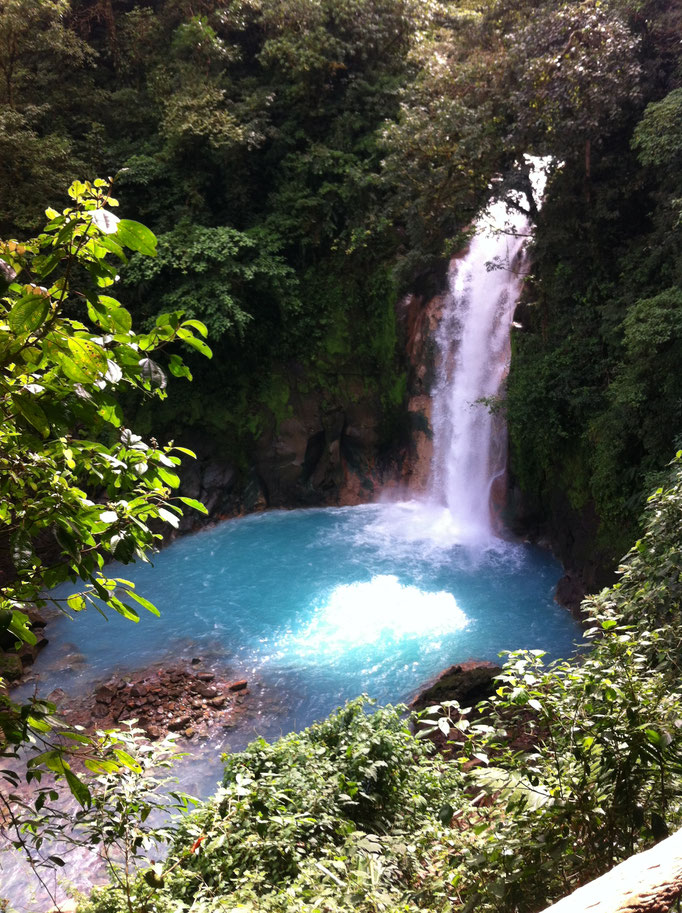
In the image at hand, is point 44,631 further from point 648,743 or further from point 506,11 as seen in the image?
point 506,11

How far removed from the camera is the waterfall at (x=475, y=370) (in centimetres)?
1108

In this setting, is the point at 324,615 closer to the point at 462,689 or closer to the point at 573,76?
the point at 462,689

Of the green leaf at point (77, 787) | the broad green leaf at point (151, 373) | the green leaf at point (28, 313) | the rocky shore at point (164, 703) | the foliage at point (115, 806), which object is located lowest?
the rocky shore at point (164, 703)

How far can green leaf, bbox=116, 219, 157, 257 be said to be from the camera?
1590mm

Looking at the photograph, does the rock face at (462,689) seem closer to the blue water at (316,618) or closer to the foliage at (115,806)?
the blue water at (316,618)

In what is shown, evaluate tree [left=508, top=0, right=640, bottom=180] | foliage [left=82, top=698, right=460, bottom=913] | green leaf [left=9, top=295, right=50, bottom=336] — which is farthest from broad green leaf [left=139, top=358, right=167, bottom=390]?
tree [left=508, top=0, right=640, bottom=180]

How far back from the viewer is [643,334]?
677cm

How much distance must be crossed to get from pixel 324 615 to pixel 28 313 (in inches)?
325

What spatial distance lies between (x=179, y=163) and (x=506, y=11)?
6494 millimetres

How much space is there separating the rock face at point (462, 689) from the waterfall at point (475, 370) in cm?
442

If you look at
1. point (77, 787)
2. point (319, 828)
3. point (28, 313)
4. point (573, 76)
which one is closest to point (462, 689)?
point (319, 828)

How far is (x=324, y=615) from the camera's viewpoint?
928 centimetres

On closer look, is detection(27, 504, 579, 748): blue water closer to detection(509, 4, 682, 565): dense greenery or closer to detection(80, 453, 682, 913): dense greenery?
detection(509, 4, 682, 565): dense greenery

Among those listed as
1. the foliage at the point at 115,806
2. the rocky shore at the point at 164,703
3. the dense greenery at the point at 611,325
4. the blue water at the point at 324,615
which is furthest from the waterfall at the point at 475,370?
the foliage at the point at 115,806
